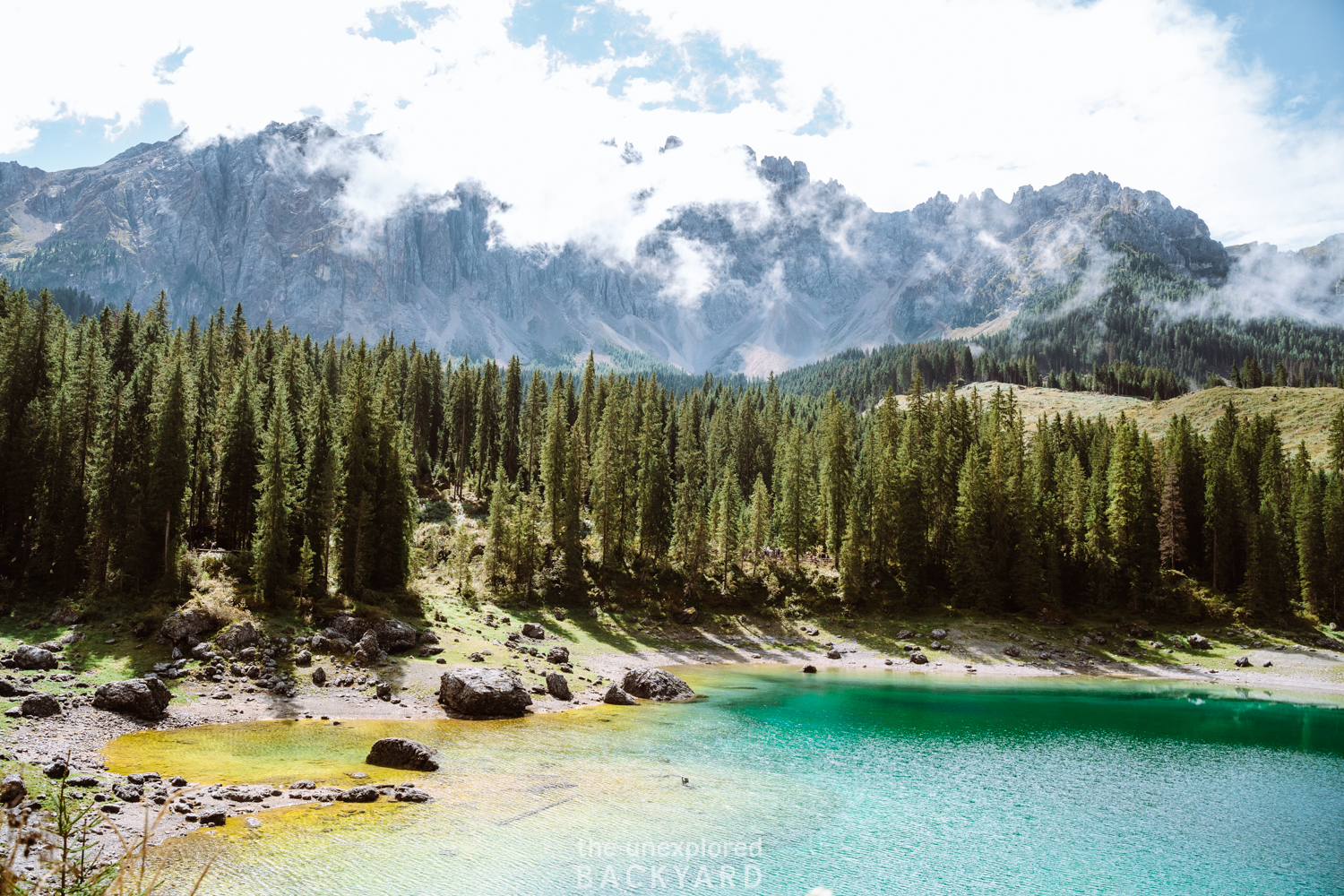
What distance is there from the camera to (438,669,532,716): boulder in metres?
40.5

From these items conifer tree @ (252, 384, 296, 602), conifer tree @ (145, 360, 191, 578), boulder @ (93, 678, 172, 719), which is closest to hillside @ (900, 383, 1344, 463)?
conifer tree @ (252, 384, 296, 602)

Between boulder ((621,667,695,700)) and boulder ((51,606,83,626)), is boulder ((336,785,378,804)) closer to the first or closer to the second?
boulder ((621,667,695,700))

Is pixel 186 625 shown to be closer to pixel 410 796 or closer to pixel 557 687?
pixel 557 687

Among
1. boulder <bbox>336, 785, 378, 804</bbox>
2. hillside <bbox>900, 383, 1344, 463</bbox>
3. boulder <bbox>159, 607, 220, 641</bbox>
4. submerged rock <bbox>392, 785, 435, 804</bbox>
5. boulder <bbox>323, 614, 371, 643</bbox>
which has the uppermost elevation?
hillside <bbox>900, 383, 1344, 463</bbox>

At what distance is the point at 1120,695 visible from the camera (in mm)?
57438

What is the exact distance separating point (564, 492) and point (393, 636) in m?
28.7

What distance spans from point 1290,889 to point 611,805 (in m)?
21.7

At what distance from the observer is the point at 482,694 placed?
40594mm

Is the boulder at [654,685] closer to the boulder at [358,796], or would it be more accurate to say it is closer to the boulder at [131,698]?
the boulder at [358,796]

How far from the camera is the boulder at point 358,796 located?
83.7ft

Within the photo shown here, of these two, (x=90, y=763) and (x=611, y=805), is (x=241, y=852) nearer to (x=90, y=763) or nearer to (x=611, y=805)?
(x=90, y=763)

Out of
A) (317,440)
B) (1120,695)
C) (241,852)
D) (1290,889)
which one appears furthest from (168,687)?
(1120,695)

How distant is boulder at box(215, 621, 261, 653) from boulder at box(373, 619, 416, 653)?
7118mm

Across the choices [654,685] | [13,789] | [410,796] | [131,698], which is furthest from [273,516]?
[13,789]
